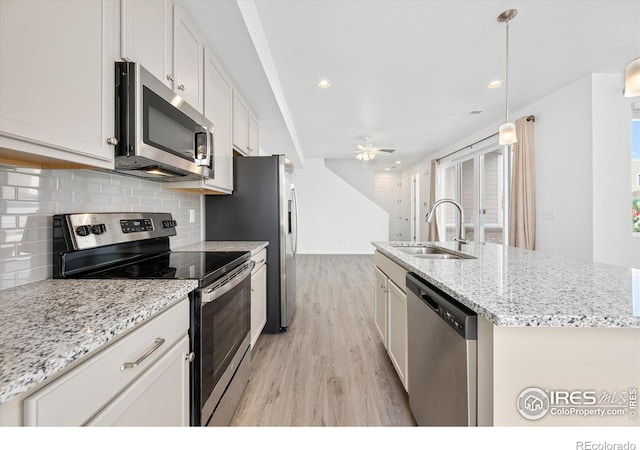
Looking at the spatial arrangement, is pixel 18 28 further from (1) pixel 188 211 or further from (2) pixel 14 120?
(1) pixel 188 211

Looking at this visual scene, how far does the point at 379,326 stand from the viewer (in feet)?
7.43

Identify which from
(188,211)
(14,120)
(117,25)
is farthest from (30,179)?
(188,211)

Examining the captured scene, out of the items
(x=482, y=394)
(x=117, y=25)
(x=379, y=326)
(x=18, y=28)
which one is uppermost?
(x=117, y=25)

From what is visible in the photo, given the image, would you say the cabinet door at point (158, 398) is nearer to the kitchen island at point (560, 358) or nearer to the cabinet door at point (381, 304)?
the kitchen island at point (560, 358)

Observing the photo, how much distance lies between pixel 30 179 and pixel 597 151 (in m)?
4.72

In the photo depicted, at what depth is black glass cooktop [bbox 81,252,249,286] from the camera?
1155 millimetres

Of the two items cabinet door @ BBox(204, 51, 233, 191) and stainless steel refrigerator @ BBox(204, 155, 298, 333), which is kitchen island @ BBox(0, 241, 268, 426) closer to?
cabinet door @ BBox(204, 51, 233, 191)

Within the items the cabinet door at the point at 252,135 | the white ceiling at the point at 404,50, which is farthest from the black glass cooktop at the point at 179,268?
the cabinet door at the point at 252,135

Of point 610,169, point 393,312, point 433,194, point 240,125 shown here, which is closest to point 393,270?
point 393,312

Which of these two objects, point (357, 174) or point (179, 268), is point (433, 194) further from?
point (179, 268)

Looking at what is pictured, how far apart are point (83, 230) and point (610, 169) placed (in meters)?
4.71

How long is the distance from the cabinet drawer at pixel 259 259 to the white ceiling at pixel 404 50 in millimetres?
1528

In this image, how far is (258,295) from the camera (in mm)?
2338

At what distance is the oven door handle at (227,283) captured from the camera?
117 centimetres
